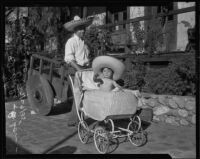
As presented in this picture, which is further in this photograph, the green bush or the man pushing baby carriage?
the green bush

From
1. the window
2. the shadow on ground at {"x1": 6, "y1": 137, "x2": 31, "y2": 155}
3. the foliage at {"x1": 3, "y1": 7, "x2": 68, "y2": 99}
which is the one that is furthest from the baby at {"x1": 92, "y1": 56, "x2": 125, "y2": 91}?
the shadow on ground at {"x1": 6, "y1": 137, "x2": 31, "y2": 155}

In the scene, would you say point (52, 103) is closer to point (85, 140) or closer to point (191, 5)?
point (85, 140)

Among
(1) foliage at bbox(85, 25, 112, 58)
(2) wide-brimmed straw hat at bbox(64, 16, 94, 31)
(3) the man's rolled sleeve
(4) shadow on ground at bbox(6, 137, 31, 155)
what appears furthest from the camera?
(1) foliage at bbox(85, 25, 112, 58)

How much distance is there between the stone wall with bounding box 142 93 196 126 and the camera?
4078 mm

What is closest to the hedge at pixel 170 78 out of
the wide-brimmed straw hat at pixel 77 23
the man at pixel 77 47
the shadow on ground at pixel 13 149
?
the man at pixel 77 47

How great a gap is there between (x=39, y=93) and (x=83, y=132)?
70cm

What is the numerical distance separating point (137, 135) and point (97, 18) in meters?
1.34

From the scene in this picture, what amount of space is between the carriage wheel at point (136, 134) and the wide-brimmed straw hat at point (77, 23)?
3.84 ft

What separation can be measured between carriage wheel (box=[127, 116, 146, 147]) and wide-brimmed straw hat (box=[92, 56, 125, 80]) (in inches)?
21.7

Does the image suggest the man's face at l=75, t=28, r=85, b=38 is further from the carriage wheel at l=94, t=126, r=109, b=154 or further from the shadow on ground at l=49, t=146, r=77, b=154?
the shadow on ground at l=49, t=146, r=77, b=154

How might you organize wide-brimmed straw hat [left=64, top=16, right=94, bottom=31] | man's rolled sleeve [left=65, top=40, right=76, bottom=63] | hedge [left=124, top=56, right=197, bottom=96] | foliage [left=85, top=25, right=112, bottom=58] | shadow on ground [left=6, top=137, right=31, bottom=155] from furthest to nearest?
hedge [left=124, top=56, right=197, bottom=96], foliage [left=85, top=25, right=112, bottom=58], shadow on ground [left=6, top=137, right=31, bottom=155], man's rolled sleeve [left=65, top=40, right=76, bottom=63], wide-brimmed straw hat [left=64, top=16, right=94, bottom=31]

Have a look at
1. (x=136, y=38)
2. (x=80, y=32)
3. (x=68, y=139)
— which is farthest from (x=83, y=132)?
(x=136, y=38)

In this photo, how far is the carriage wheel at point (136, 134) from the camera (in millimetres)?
3726

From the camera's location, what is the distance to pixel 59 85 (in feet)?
13.4
